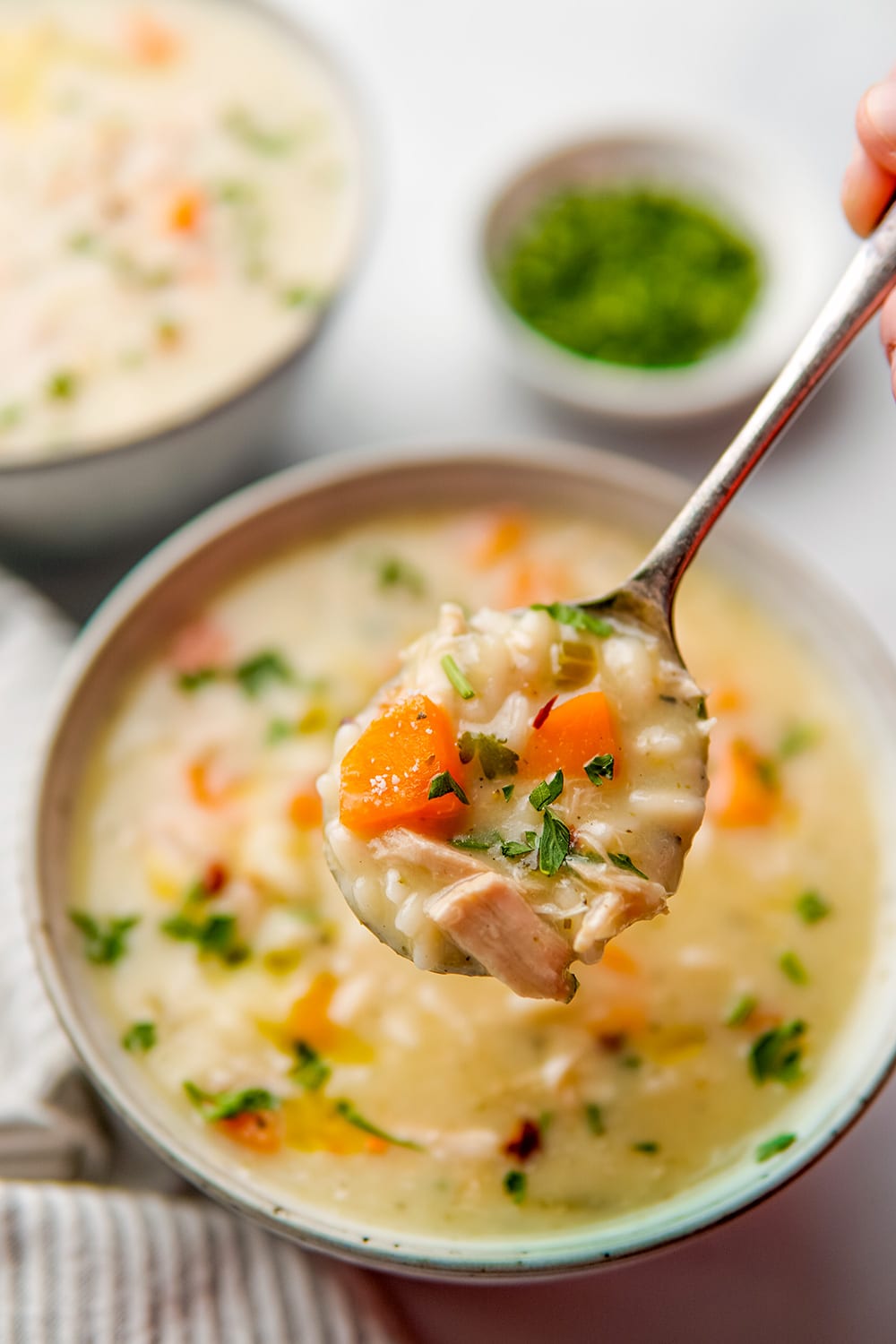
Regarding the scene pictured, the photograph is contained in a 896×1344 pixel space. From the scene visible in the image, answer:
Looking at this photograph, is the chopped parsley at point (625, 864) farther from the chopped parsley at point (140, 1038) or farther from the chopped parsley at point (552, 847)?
the chopped parsley at point (140, 1038)

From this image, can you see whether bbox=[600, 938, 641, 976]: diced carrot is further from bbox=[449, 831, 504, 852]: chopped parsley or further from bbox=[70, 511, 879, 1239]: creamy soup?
bbox=[449, 831, 504, 852]: chopped parsley

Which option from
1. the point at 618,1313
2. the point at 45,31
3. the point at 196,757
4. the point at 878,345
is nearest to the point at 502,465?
the point at 196,757

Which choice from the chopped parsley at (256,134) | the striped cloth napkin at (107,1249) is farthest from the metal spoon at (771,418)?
the chopped parsley at (256,134)

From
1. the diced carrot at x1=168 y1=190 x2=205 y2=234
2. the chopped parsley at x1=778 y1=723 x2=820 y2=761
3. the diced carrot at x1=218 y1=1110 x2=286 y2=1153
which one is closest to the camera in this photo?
the diced carrot at x1=218 y1=1110 x2=286 y2=1153

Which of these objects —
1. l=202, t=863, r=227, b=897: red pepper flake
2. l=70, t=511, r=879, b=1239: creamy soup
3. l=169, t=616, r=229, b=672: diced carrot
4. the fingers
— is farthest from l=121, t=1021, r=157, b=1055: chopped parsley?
the fingers

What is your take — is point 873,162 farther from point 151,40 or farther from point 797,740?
point 151,40

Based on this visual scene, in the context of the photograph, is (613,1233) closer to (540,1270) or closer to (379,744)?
(540,1270)
